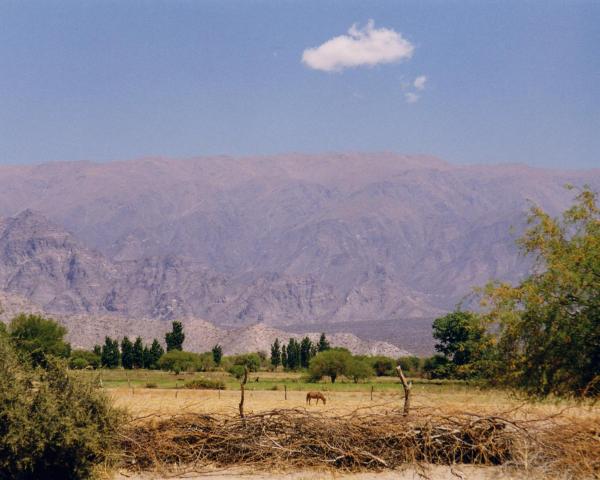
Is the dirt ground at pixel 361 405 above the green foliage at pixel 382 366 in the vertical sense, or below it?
above

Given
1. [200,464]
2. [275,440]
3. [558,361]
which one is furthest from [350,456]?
[558,361]

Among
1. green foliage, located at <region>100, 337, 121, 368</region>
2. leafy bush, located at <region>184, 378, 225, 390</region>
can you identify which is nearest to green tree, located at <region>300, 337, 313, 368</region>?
green foliage, located at <region>100, 337, 121, 368</region>

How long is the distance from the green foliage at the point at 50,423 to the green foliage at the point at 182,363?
11062 cm

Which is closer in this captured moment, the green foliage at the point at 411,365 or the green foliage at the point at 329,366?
the green foliage at the point at 329,366

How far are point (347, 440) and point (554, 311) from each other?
37.4 ft

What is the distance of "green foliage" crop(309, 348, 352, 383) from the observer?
361ft

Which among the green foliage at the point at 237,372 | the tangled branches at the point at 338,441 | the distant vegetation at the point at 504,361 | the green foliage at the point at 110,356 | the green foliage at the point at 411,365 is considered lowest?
the green foliage at the point at 411,365

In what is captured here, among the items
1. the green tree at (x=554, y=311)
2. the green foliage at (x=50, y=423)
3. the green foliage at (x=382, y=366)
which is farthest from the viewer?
the green foliage at (x=382, y=366)

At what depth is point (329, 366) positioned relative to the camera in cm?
11050

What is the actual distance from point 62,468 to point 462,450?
10.6 meters

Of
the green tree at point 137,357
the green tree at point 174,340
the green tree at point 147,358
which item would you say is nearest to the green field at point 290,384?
the green tree at point 147,358

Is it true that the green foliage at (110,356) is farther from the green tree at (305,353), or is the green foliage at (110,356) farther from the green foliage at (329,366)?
the green foliage at (329,366)

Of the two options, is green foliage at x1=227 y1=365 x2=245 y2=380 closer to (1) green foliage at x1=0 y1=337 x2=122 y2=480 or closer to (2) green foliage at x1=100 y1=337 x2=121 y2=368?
(2) green foliage at x1=100 y1=337 x2=121 y2=368

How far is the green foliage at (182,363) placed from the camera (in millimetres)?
130375
